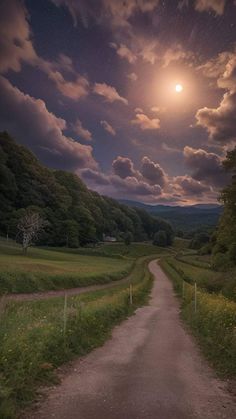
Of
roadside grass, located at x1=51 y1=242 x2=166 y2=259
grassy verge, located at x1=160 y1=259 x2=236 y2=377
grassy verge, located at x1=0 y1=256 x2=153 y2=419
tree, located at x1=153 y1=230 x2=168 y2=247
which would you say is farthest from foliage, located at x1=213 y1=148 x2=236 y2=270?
tree, located at x1=153 y1=230 x2=168 y2=247

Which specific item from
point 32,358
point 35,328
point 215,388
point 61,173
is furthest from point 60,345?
point 61,173

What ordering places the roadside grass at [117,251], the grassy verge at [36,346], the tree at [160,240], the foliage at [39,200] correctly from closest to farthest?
the grassy verge at [36,346]
the foliage at [39,200]
the roadside grass at [117,251]
the tree at [160,240]

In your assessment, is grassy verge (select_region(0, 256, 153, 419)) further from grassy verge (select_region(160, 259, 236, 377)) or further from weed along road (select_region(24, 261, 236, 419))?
grassy verge (select_region(160, 259, 236, 377))

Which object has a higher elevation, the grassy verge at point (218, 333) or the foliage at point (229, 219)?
the foliage at point (229, 219)

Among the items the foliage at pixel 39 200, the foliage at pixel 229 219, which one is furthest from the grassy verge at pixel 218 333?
the foliage at pixel 39 200

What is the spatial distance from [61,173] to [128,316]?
12634 cm

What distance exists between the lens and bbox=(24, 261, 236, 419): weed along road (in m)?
9.24

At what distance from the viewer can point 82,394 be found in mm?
10383

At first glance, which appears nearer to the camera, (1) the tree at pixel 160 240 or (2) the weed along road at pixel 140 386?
(2) the weed along road at pixel 140 386

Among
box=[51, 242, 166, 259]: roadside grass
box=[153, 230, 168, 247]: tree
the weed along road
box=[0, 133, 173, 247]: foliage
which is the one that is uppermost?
box=[0, 133, 173, 247]: foliage

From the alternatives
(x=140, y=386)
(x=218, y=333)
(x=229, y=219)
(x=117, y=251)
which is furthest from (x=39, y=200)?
(x=140, y=386)

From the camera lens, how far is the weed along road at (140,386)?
9242 millimetres

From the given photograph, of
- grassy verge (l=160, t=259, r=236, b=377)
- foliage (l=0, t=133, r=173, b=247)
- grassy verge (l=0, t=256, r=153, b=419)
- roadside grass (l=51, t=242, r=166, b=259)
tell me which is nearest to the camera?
grassy verge (l=0, t=256, r=153, b=419)

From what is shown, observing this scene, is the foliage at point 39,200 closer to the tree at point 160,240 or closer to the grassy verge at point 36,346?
A: the tree at point 160,240
